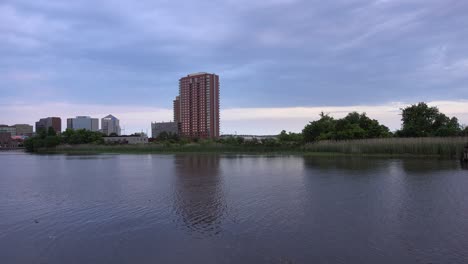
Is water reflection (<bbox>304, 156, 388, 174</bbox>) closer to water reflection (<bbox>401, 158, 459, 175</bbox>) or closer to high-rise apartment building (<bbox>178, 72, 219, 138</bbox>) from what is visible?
water reflection (<bbox>401, 158, 459, 175</bbox>)

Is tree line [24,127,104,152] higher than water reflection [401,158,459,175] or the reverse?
higher

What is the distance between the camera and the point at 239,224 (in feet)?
29.8

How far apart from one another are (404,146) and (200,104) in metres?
109

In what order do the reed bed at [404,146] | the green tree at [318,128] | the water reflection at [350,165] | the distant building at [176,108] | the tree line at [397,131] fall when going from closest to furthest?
the water reflection at [350,165] → the reed bed at [404,146] → the tree line at [397,131] → the green tree at [318,128] → the distant building at [176,108]

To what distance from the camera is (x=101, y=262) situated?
6.58 metres

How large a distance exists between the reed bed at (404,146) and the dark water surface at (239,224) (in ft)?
69.7

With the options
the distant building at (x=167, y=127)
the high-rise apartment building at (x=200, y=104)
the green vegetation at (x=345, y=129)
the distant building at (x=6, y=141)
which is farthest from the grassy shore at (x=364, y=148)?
the distant building at (x=6, y=141)

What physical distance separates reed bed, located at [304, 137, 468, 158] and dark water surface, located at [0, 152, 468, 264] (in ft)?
69.7

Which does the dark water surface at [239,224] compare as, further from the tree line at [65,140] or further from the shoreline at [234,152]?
the tree line at [65,140]

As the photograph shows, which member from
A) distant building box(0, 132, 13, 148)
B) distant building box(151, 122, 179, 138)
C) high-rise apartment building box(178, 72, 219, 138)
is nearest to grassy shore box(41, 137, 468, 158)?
high-rise apartment building box(178, 72, 219, 138)

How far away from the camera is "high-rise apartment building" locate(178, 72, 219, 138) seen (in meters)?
140

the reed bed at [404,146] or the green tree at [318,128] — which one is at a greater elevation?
the green tree at [318,128]

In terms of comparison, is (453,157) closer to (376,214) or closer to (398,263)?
(376,214)

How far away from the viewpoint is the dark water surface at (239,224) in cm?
690
